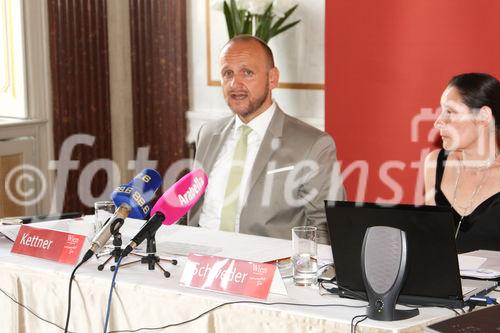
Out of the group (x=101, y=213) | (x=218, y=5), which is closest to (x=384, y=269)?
(x=101, y=213)

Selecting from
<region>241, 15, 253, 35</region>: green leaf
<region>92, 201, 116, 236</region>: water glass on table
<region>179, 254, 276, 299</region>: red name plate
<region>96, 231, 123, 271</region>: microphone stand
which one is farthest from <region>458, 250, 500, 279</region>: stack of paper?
<region>241, 15, 253, 35</region>: green leaf

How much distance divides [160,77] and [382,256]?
377cm

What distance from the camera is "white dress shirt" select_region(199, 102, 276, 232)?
10.5 feet

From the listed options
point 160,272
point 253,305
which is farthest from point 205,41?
point 253,305

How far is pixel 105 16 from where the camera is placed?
5.36m

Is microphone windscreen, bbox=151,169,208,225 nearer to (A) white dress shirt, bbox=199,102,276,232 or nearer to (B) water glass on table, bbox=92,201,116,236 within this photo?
(B) water glass on table, bbox=92,201,116,236

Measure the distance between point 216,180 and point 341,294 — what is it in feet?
4.20

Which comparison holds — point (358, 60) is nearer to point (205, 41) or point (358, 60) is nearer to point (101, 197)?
point (205, 41)

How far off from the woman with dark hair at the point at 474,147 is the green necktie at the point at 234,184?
74cm

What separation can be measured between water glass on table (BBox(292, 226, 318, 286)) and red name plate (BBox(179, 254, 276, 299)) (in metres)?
0.16

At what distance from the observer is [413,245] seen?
1.94 metres

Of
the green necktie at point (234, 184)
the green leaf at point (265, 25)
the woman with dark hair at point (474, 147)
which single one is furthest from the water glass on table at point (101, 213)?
the green leaf at point (265, 25)

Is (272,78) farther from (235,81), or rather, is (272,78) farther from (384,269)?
(384,269)

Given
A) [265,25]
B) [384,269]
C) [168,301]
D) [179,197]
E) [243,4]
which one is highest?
[243,4]
